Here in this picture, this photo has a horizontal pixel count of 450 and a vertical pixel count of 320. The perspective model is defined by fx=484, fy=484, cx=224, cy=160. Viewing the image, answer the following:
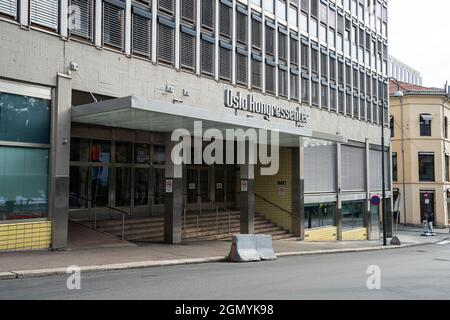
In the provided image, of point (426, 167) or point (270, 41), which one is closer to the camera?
point (270, 41)

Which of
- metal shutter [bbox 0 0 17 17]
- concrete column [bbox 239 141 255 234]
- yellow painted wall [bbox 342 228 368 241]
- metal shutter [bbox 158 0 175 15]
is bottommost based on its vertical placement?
yellow painted wall [bbox 342 228 368 241]

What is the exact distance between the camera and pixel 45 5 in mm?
14297

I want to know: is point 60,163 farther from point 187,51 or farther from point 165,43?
point 187,51

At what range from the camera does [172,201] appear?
17.5 meters

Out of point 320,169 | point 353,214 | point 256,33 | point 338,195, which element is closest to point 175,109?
point 256,33

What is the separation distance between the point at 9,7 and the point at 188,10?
7.56m

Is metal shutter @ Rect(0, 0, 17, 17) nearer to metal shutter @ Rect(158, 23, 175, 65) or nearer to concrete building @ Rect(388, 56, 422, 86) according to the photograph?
metal shutter @ Rect(158, 23, 175, 65)

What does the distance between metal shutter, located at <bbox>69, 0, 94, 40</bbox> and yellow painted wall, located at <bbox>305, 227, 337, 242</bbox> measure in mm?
15870

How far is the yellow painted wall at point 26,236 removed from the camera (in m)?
13.1

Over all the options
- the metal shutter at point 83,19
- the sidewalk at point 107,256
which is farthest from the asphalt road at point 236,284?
the metal shutter at point 83,19

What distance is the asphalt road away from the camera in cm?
830

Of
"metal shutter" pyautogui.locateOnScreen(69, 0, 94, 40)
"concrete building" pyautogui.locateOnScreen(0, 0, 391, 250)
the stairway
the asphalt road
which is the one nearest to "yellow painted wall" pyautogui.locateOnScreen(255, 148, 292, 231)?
"concrete building" pyautogui.locateOnScreen(0, 0, 391, 250)

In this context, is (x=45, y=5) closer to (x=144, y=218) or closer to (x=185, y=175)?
(x=144, y=218)
